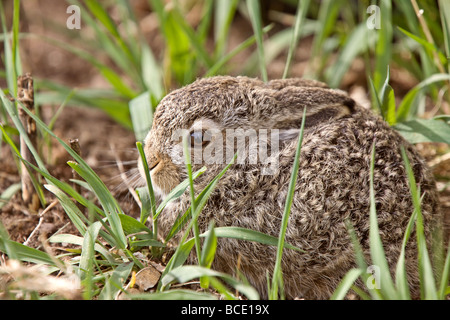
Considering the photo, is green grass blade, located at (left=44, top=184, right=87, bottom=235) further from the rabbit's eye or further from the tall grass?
the rabbit's eye

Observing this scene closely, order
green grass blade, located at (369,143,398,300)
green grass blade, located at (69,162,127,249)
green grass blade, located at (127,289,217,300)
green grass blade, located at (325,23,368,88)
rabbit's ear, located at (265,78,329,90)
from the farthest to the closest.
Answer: green grass blade, located at (325,23,368,88), rabbit's ear, located at (265,78,329,90), green grass blade, located at (69,162,127,249), green grass blade, located at (127,289,217,300), green grass blade, located at (369,143,398,300)

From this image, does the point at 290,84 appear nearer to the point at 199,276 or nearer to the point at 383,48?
the point at 383,48

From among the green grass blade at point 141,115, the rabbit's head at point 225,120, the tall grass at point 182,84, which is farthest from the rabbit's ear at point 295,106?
the green grass blade at point 141,115

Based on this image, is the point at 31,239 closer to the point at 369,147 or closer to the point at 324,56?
the point at 369,147

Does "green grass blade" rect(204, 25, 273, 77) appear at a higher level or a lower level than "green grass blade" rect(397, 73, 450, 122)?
higher

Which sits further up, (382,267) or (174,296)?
(382,267)

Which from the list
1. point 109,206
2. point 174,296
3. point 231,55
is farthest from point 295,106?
point 174,296

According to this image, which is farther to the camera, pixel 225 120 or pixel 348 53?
pixel 348 53

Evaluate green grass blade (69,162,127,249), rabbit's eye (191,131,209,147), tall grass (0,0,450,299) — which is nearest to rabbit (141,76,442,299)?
A: rabbit's eye (191,131,209,147)

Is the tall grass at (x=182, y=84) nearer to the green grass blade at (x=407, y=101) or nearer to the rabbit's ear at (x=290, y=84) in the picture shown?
the green grass blade at (x=407, y=101)
